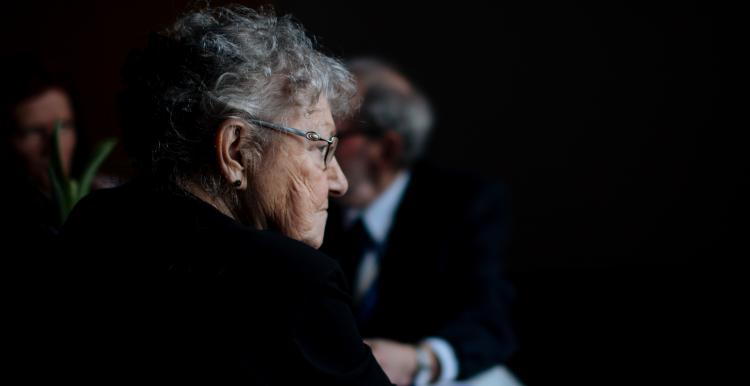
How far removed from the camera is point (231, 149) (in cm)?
90

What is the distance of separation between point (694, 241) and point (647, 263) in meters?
0.29

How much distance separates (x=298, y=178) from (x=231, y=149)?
0.34 ft

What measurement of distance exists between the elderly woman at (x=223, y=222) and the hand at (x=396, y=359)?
53 centimetres

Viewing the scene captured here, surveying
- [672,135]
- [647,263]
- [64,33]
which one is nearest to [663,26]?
[672,135]

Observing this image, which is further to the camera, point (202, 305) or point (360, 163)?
point (360, 163)

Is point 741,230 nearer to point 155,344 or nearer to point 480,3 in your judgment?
point 480,3

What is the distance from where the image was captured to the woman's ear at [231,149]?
2.91 feet

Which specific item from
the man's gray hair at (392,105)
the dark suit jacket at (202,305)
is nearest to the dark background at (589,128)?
the man's gray hair at (392,105)

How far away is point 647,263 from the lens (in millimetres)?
4156

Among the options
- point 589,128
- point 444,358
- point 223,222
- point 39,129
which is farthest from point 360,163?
point 589,128

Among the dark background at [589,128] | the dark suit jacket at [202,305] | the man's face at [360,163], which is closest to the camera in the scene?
the dark suit jacket at [202,305]

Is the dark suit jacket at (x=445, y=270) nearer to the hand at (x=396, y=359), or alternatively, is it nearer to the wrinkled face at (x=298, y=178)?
the hand at (x=396, y=359)

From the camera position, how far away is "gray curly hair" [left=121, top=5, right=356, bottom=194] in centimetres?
89

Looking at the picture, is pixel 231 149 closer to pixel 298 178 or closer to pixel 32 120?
pixel 298 178
